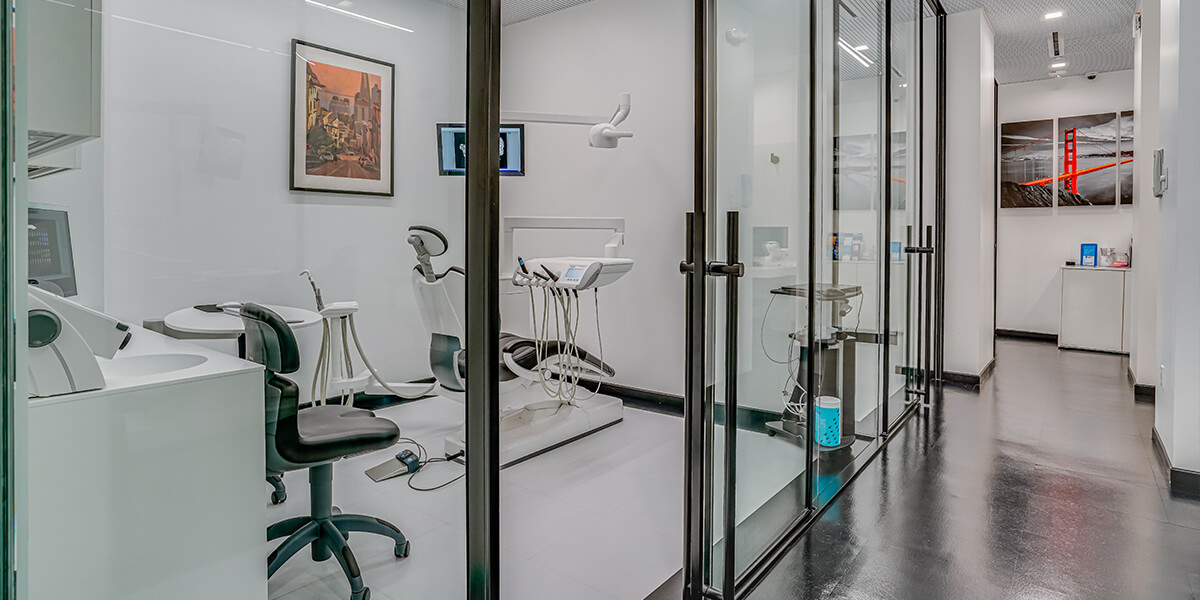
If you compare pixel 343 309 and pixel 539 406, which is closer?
pixel 343 309

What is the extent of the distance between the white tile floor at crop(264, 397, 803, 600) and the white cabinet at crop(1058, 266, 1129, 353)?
500 centimetres

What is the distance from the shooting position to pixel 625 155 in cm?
454

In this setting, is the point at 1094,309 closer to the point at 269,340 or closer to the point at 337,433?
the point at 337,433

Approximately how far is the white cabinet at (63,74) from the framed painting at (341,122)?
0.90 feet

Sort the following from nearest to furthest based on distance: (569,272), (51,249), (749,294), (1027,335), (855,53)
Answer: (51,249)
(749,294)
(855,53)
(569,272)
(1027,335)

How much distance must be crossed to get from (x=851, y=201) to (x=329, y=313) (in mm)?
2582

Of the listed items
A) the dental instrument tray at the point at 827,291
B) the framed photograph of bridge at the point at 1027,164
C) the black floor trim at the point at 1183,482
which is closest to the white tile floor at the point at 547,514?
the dental instrument tray at the point at 827,291

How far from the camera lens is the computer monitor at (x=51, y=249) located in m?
0.71

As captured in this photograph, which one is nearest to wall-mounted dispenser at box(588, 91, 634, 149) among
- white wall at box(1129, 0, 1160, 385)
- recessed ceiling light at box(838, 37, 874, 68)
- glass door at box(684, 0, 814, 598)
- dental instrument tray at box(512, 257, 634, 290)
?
dental instrument tray at box(512, 257, 634, 290)

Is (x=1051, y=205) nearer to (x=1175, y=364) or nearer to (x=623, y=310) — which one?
(x=1175, y=364)

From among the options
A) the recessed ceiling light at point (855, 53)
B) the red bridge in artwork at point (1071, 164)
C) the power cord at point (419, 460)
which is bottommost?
the power cord at point (419, 460)

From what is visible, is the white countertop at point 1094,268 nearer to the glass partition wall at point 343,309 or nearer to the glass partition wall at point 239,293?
the glass partition wall at point 343,309

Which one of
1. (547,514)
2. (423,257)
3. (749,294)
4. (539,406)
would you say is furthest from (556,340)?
(423,257)

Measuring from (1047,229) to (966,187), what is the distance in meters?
3.02
